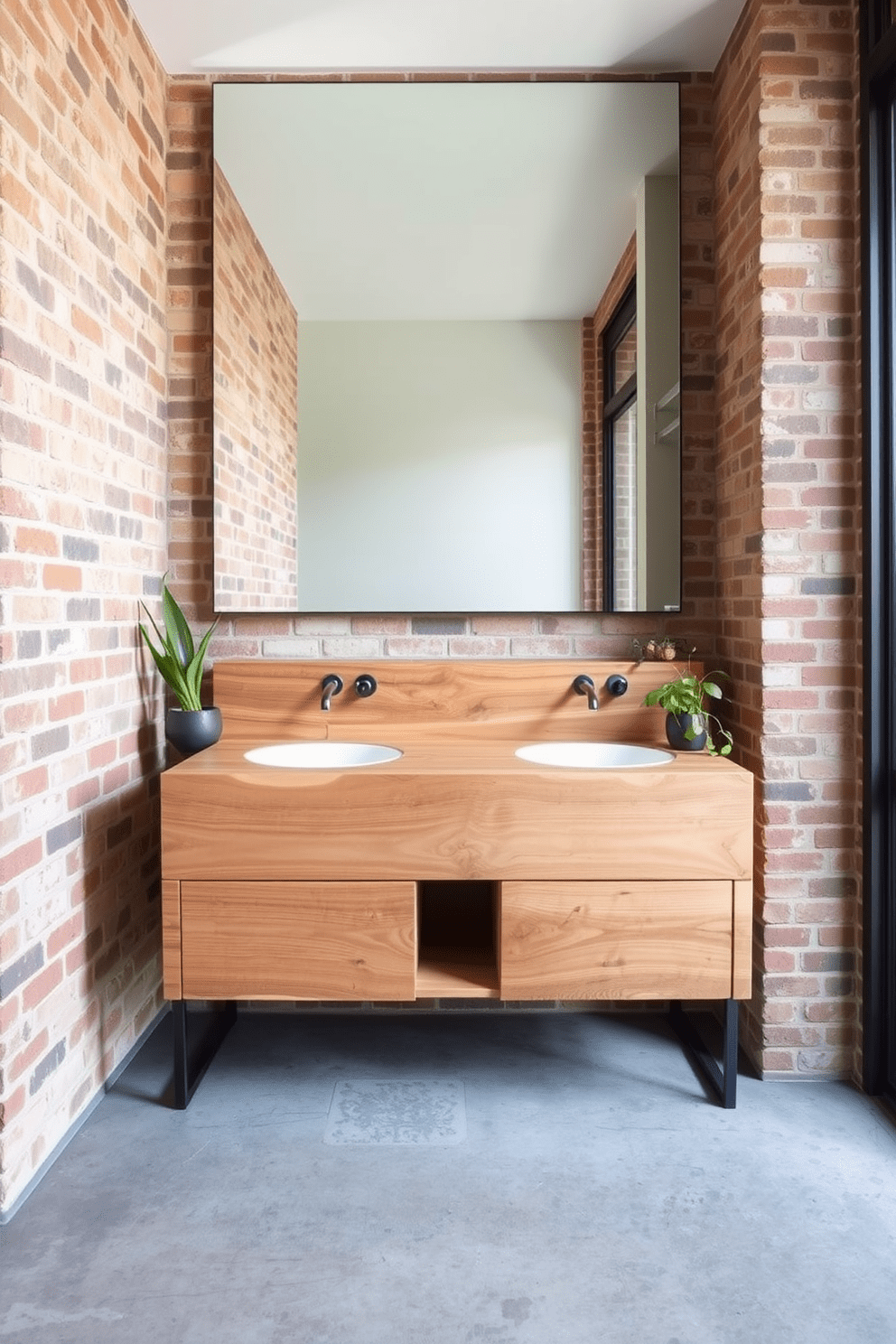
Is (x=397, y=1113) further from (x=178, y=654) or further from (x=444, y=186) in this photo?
(x=444, y=186)

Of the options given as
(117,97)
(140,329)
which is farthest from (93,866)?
(117,97)

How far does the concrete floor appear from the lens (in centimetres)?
148

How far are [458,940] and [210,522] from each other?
1313 mm

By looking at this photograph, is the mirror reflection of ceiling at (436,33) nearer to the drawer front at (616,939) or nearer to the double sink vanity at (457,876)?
the double sink vanity at (457,876)

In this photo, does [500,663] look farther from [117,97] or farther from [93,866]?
[117,97]

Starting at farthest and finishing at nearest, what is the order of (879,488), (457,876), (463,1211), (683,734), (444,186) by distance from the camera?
1. (444,186)
2. (683,734)
3. (879,488)
4. (457,876)
5. (463,1211)

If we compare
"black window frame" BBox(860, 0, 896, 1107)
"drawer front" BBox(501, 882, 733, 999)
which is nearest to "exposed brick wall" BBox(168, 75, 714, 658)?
"black window frame" BBox(860, 0, 896, 1107)

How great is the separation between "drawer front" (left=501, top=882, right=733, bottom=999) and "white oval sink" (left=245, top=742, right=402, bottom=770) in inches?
21.3

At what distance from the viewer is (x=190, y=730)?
2.31 m

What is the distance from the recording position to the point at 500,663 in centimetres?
249

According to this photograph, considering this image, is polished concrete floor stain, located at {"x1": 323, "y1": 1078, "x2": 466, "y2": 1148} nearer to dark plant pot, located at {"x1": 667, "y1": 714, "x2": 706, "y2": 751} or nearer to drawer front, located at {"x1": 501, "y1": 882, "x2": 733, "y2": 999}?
drawer front, located at {"x1": 501, "y1": 882, "x2": 733, "y2": 999}

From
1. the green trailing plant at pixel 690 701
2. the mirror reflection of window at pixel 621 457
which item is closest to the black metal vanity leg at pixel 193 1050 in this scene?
the green trailing plant at pixel 690 701

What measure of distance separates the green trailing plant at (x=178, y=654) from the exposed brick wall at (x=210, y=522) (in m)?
0.15

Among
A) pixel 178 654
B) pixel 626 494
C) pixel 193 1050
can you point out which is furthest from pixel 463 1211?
pixel 626 494
